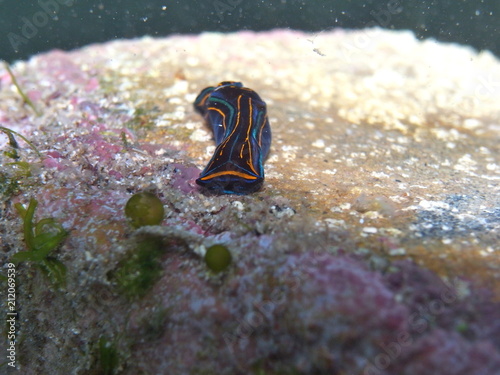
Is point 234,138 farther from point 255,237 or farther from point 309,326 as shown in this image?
point 309,326

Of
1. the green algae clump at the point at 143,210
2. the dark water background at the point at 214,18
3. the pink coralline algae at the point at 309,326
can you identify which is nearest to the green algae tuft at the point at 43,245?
the green algae clump at the point at 143,210

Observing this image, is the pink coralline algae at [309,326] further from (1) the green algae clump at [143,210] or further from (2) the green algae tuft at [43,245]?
(2) the green algae tuft at [43,245]

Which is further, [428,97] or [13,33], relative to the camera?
[13,33]

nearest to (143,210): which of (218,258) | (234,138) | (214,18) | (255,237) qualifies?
(218,258)

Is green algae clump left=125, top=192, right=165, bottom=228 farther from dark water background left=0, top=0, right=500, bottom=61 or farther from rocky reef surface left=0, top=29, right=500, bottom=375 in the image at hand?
dark water background left=0, top=0, right=500, bottom=61

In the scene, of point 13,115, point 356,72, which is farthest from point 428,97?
point 13,115

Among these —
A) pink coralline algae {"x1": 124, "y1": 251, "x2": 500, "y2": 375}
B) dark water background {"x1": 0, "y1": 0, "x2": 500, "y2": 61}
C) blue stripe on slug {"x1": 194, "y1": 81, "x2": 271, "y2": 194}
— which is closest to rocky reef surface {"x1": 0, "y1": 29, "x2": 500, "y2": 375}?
pink coralline algae {"x1": 124, "y1": 251, "x2": 500, "y2": 375}

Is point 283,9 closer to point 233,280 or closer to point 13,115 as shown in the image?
point 13,115
